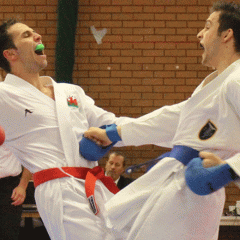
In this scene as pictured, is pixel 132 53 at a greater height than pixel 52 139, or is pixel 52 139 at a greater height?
pixel 132 53

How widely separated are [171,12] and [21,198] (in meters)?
3.20

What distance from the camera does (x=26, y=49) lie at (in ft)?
8.76

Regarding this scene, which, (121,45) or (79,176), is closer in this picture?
(79,176)

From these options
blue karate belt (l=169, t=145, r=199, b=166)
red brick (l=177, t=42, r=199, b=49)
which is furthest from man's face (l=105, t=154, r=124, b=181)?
blue karate belt (l=169, t=145, r=199, b=166)

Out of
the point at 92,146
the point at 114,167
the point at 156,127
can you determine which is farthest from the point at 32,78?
the point at 114,167

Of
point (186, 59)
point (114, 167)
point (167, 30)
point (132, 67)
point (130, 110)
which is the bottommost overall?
point (114, 167)

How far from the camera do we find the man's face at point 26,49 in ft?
8.66

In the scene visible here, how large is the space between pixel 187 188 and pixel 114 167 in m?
3.21

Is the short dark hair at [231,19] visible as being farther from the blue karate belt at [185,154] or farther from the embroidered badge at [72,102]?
the embroidered badge at [72,102]

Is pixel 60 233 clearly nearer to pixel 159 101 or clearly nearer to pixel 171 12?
pixel 159 101

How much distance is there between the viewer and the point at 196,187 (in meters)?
1.71

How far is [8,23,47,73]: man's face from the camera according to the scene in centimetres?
264

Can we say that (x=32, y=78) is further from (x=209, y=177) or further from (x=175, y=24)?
(x=175, y=24)

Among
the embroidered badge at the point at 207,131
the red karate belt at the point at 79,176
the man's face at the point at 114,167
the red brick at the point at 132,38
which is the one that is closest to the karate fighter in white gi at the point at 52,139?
the red karate belt at the point at 79,176
